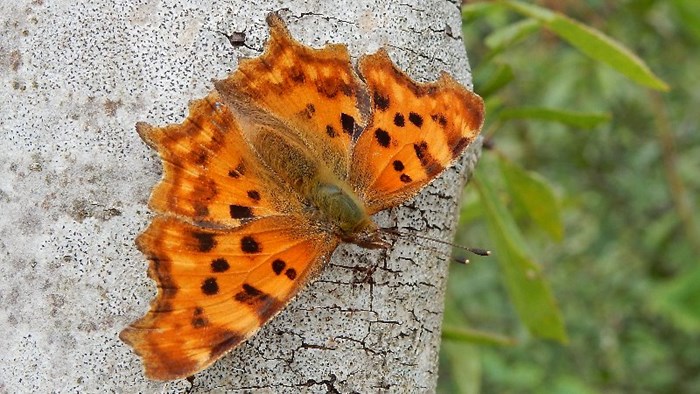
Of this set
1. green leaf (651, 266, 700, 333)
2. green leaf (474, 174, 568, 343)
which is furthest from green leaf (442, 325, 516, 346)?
green leaf (651, 266, 700, 333)

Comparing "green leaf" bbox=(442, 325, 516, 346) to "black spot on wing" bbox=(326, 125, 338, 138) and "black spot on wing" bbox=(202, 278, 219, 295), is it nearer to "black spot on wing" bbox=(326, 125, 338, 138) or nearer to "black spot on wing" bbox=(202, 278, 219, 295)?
"black spot on wing" bbox=(326, 125, 338, 138)

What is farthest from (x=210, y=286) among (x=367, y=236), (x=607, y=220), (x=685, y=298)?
(x=607, y=220)

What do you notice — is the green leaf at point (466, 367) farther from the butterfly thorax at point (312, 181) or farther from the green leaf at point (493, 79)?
the butterfly thorax at point (312, 181)

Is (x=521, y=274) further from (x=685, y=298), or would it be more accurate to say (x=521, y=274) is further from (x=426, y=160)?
(x=685, y=298)

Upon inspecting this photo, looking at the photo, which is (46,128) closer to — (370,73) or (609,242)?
(370,73)

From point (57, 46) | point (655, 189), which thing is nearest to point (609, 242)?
point (655, 189)

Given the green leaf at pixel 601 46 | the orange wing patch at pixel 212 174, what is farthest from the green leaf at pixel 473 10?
the orange wing patch at pixel 212 174

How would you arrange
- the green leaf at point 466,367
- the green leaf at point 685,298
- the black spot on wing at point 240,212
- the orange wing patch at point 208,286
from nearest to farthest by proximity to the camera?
1. the orange wing patch at point 208,286
2. the black spot on wing at point 240,212
3. the green leaf at point 466,367
4. the green leaf at point 685,298
